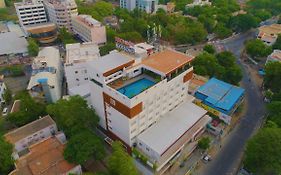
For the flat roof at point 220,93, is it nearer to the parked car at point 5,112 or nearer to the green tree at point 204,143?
the green tree at point 204,143

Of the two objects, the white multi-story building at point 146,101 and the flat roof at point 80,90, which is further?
the flat roof at point 80,90

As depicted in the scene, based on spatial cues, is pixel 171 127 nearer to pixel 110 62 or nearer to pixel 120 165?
pixel 120 165

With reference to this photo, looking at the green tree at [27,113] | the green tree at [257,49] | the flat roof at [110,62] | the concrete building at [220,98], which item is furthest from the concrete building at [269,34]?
the green tree at [27,113]

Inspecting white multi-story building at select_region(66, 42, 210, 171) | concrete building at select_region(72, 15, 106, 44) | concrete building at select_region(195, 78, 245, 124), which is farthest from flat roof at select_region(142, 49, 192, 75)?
concrete building at select_region(72, 15, 106, 44)

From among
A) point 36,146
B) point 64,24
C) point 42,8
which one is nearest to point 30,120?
point 36,146

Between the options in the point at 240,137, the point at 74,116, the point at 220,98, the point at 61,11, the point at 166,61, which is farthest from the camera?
the point at 61,11

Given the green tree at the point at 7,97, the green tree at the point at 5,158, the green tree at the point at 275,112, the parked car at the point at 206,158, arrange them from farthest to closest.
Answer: the green tree at the point at 7,97 < the green tree at the point at 275,112 < the parked car at the point at 206,158 < the green tree at the point at 5,158

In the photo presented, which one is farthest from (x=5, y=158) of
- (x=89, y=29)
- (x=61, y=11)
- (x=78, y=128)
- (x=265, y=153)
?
(x=61, y=11)
